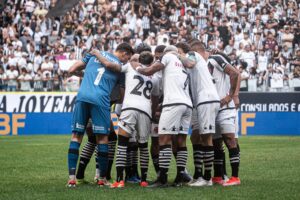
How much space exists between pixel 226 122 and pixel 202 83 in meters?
0.85

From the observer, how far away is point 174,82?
42.2 feet

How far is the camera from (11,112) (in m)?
29.2

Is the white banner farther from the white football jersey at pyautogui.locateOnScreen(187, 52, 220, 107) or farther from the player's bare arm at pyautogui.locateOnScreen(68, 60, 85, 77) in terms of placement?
the white football jersey at pyautogui.locateOnScreen(187, 52, 220, 107)

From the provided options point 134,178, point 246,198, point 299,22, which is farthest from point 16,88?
point 246,198

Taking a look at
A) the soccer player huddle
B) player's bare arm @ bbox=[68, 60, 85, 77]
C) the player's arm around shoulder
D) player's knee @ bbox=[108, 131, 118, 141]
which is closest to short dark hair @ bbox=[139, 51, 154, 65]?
the soccer player huddle

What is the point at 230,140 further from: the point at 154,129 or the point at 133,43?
the point at 133,43

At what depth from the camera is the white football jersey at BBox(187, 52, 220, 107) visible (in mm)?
13139

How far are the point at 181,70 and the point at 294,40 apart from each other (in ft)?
74.1

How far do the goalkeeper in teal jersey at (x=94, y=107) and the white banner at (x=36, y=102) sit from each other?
655 inches

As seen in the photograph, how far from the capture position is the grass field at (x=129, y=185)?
11828 millimetres

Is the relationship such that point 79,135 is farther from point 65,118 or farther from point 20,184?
point 65,118

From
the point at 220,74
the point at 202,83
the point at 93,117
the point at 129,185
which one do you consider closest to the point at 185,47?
the point at 202,83

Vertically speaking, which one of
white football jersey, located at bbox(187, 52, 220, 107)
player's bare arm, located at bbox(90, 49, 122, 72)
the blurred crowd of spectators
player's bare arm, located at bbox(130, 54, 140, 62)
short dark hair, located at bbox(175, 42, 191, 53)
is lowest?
white football jersey, located at bbox(187, 52, 220, 107)

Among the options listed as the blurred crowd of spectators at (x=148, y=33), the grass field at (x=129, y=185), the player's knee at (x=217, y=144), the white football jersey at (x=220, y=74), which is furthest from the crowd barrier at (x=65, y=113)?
Answer: the white football jersey at (x=220, y=74)
